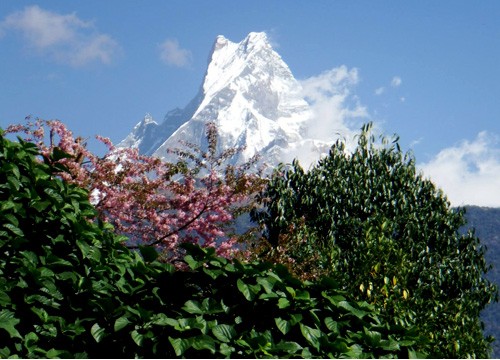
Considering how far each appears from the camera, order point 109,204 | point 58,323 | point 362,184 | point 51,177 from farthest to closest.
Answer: point 362,184 → point 109,204 → point 51,177 → point 58,323

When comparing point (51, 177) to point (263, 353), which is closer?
point (263, 353)

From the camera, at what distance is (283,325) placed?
4.70 m

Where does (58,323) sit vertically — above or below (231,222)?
below

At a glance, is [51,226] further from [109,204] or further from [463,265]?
[463,265]

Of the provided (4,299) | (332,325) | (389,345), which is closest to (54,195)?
(4,299)

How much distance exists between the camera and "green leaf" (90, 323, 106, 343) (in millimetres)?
4809

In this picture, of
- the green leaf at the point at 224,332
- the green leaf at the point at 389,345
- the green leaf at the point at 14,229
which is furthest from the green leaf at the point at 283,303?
the green leaf at the point at 14,229

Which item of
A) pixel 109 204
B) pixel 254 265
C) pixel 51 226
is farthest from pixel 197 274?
pixel 109 204

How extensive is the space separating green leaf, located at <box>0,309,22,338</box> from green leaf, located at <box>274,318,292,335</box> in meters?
1.75

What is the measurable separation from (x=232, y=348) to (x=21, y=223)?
1890 mm

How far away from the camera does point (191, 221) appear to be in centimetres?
1459

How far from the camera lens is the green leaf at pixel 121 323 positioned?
4.67 m

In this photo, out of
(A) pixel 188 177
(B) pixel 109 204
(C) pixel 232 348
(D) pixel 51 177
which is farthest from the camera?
(A) pixel 188 177

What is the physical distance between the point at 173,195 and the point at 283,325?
35.9 feet
